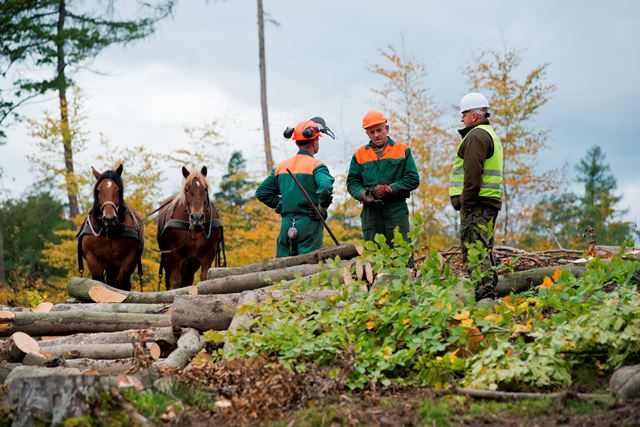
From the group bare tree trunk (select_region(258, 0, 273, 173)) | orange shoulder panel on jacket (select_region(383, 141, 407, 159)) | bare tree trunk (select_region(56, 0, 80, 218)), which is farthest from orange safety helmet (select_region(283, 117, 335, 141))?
bare tree trunk (select_region(56, 0, 80, 218))

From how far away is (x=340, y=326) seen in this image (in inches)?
257

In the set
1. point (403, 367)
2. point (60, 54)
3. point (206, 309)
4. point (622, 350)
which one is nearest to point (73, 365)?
point (206, 309)

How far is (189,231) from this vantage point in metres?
13.0

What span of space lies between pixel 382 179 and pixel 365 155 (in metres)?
0.37

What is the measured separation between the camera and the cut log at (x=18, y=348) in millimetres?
7770

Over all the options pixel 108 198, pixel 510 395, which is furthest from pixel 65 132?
pixel 510 395

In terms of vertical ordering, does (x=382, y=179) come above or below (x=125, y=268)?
above

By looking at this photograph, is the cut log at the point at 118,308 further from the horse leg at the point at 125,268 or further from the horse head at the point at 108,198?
the horse leg at the point at 125,268

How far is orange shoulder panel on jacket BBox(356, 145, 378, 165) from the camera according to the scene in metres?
9.56

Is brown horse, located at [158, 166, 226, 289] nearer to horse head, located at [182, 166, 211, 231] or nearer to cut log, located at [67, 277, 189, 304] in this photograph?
horse head, located at [182, 166, 211, 231]

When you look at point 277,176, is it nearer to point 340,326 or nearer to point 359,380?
point 340,326

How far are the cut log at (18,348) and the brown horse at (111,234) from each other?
4.55 metres

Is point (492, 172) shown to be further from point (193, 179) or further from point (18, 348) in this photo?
point (193, 179)

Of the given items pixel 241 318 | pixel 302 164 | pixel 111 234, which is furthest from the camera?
pixel 111 234
